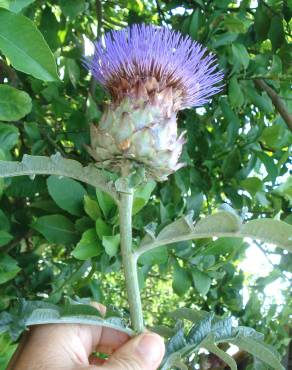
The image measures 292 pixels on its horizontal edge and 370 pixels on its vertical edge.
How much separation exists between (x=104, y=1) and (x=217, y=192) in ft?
2.32

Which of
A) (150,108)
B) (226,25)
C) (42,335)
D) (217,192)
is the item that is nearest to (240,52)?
(226,25)

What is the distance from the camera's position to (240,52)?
4.47 feet

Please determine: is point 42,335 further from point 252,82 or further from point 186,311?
point 252,82

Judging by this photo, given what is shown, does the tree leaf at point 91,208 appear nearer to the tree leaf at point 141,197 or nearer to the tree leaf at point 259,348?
the tree leaf at point 141,197

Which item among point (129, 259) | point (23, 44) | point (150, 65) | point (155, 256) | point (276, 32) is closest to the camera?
point (23, 44)

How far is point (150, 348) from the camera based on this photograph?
0.87 meters

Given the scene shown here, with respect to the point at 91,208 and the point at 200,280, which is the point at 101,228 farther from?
the point at 200,280

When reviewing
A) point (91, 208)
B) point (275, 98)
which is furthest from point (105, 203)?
point (275, 98)

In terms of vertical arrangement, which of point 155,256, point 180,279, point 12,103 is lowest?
point 180,279

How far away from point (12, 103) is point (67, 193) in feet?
0.76

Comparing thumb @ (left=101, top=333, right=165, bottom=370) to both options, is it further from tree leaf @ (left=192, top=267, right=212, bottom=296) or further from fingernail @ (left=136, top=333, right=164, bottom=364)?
tree leaf @ (left=192, top=267, right=212, bottom=296)

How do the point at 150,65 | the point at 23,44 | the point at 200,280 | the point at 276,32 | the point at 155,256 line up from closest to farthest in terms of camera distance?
the point at 23,44 → the point at 150,65 → the point at 155,256 → the point at 200,280 → the point at 276,32

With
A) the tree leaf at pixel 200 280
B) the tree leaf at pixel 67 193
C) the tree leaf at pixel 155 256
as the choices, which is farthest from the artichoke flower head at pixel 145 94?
the tree leaf at pixel 200 280

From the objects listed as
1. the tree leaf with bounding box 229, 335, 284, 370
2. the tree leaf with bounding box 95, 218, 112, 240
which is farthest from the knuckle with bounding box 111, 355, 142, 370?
the tree leaf with bounding box 95, 218, 112, 240
